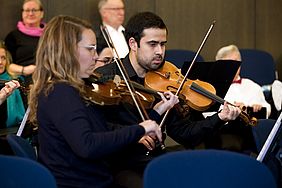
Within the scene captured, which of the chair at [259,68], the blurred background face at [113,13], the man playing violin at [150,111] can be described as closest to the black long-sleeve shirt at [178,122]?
the man playing violin at [150,111]

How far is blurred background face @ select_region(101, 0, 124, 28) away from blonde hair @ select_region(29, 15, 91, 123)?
2.95 metres

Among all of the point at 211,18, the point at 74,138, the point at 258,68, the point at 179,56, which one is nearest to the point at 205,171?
the point at 74,138

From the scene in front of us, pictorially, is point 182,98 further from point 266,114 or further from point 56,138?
point 266,114

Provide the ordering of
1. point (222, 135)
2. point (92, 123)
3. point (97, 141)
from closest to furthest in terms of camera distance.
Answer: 1. point (97, 141)
2. point (92, 123)
3. point (222, 135)

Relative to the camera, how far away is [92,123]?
2.30 metres

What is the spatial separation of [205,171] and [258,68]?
3707mm

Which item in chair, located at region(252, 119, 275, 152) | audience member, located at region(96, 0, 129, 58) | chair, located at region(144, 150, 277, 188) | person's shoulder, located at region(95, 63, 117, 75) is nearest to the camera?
chair, located at region(144, 150, 277, 188)

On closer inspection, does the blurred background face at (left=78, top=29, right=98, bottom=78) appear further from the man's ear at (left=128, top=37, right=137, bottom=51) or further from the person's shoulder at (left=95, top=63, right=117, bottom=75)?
the man's ear at (left=128, top=37, right=137, bottom=51)

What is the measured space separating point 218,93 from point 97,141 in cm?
119

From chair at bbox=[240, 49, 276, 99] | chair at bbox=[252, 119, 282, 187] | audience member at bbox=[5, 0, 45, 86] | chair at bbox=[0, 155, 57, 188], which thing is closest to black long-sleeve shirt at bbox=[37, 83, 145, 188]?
chair at bbox=[0, 155, 57, 188]

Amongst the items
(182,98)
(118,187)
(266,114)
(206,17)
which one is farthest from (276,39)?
(118,187)

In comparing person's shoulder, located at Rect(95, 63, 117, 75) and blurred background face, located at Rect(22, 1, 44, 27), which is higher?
person's shoulder, located at Rect(95, 63, 117, 75)

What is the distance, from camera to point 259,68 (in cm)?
546

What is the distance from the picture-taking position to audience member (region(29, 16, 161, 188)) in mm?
2148
